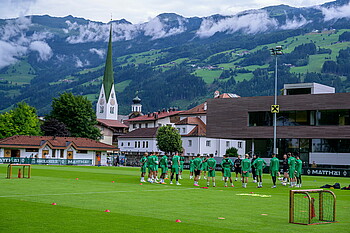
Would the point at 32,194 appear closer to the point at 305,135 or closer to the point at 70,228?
the point at 70,228

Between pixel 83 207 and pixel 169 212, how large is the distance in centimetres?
324

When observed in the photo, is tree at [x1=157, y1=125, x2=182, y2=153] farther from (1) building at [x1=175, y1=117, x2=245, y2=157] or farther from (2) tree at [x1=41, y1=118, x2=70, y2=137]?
(2) tree at [x1=41, y1=118, x2=70, y2=137]

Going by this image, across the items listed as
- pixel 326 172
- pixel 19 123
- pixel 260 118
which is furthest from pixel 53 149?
pixel 326 172

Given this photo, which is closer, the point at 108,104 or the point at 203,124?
the point at 203,124

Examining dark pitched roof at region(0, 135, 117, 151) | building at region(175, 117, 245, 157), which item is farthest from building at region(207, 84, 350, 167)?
building at region(175, 117, 245, 157)

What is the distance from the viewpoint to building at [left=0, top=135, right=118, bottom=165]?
8438 centimetres

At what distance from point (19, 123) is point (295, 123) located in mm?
62500

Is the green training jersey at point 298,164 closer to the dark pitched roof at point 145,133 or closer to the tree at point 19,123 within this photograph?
the tree at point 19,123

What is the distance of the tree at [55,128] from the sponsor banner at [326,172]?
187 feet

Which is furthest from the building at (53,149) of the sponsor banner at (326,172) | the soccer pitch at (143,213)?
the soccer pitch at (143,213)

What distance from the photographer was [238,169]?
43031 millimetres

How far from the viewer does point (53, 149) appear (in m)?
90.8

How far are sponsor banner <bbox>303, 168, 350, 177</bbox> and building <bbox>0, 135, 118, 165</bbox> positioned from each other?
39.6 metres

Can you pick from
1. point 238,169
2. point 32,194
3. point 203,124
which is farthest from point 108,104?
point 32,194
